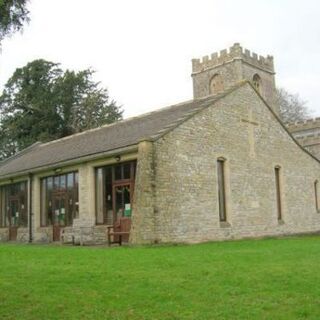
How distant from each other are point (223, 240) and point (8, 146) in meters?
33.3

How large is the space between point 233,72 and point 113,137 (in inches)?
1440

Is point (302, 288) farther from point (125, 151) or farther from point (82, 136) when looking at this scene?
point (82, 136)

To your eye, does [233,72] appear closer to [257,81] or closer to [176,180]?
[257,81]

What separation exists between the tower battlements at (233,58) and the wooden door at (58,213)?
3771 centimetres

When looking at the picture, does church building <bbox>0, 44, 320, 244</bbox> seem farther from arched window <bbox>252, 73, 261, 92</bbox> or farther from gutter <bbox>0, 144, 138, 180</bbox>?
arched window <bbox>252, 73, 261, 92</bbox>

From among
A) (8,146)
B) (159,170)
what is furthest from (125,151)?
(8,146)

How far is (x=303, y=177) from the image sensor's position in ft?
93.4

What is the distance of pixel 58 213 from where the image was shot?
25.5 meters

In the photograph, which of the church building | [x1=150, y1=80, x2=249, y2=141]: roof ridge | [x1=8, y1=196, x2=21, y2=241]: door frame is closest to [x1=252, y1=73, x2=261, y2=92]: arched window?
the church building

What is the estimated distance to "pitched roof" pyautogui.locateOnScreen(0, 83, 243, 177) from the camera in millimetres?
21391

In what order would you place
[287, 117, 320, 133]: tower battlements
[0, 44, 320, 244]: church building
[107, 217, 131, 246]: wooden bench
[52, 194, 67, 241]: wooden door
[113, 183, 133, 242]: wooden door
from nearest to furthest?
[0, 44, 320, 244]: church building < [107, 217, 131, 246]: wooden bench < [113, 183, 133, 242]: wooden door < [52, 194, 67, 241]: wooden door < [287, 117, 320, 133]: tower battlements

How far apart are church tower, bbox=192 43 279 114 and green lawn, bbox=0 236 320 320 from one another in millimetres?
48458

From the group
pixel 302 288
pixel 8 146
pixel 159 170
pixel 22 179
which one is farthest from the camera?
pixel 8 146

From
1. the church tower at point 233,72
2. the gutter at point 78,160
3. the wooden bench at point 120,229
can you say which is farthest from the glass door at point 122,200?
the church tower at point 233,72
